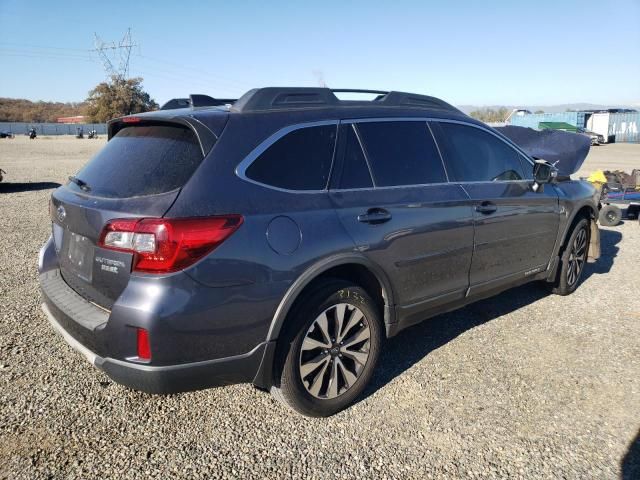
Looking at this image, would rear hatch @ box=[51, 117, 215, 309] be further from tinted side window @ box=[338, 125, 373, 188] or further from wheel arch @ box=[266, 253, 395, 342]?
tinted side window @ box=[338, 125, 373, 188]

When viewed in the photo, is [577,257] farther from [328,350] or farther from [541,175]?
[328,350]

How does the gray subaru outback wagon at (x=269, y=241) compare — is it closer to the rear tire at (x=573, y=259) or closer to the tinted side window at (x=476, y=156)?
the tinted side window at (x=476, y=156)

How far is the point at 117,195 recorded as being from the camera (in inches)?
104

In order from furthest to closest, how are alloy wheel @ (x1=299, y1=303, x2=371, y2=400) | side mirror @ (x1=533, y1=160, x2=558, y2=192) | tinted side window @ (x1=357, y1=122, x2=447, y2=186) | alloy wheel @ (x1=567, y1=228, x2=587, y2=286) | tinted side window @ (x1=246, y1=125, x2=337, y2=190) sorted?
alloy wheel @ (x1=567, y1=228, x2=587, y2=286)
side mirror @ (x1=533, y1=160, x2=558, y2=192)
tinted side window @ (x1=357, y1=122, x2=447, y2=186)
alloy wheel @ (x1=299, y1=303, x2=371, y2=400)
tinted side window @ (x1=246, y1=125, x2=337, y2=190)

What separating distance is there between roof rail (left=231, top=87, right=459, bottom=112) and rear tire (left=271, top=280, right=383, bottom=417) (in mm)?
1078

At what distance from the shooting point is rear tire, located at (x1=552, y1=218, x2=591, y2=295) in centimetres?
508

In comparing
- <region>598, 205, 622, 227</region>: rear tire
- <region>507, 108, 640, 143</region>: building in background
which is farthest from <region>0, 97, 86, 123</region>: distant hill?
<region>598, 205, 622, 227</region>: rear tire

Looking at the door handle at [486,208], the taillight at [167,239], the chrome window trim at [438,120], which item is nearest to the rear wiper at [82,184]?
the taillight at [167,239]

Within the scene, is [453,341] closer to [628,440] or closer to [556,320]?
[556,320]

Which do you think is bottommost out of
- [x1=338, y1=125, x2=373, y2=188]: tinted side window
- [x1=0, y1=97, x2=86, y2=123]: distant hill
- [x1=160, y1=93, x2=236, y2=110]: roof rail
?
[x1=338, y1=125, x2=373, y2=188]: tinted side window

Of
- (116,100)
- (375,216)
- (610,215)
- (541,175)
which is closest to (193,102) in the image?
(375,216)

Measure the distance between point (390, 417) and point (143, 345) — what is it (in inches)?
59.9

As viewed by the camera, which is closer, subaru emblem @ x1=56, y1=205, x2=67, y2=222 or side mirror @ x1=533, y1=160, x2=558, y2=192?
subaru emblem @ x1=56, y1=205, x2=67, y2=222

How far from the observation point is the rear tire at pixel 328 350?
2.81m
